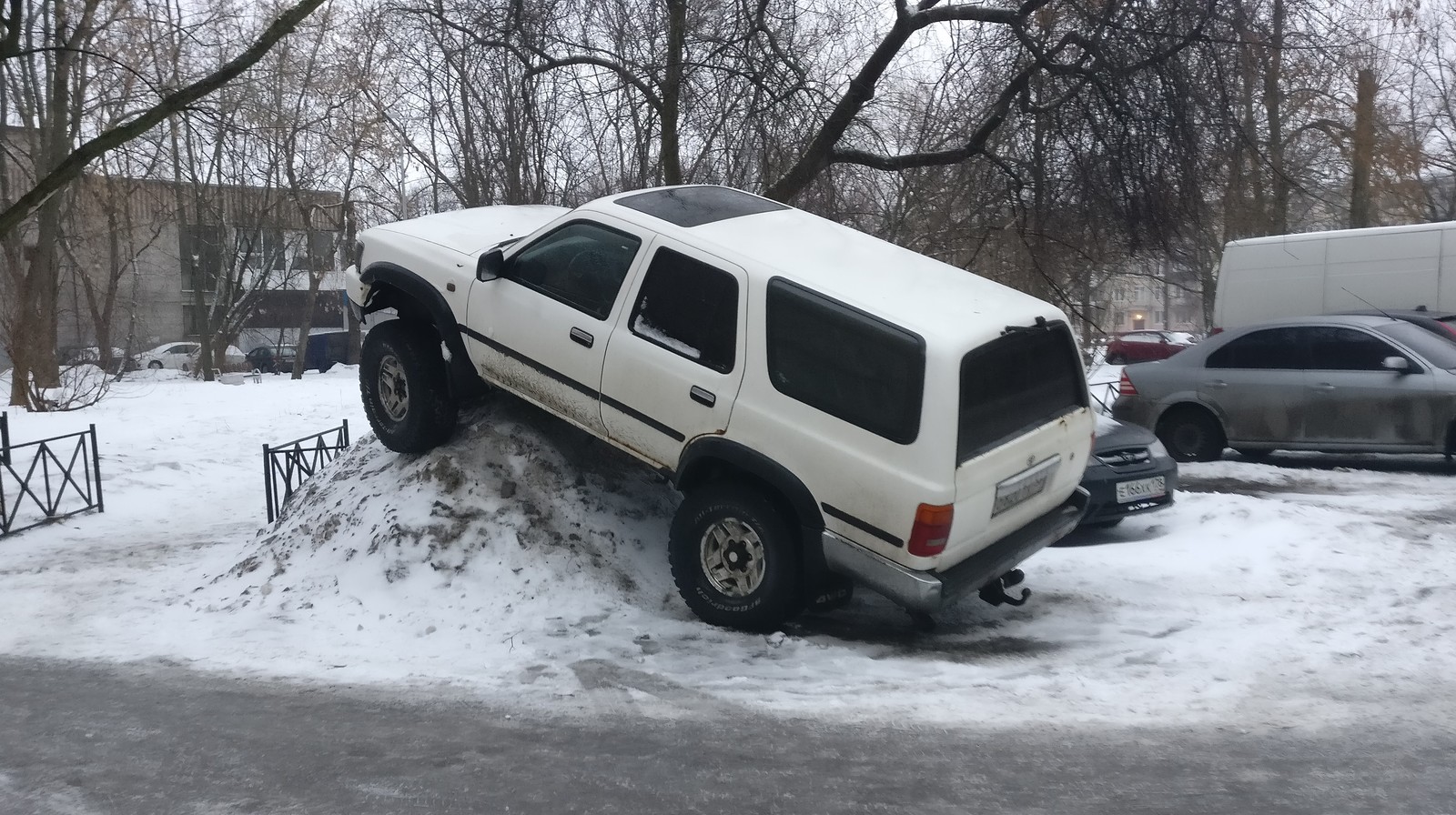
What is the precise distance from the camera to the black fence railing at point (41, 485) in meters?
10.8

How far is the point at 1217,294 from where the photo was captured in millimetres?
15500

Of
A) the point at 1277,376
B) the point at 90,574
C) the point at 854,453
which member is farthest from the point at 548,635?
the point at 1277,376

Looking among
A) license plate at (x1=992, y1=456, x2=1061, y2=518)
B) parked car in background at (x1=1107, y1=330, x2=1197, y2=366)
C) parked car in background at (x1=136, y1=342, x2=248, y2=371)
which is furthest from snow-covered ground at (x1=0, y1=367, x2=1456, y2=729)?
parked car in background at (x1=136, y1=342, x2=248, y2=371)

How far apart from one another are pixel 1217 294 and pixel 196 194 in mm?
27871

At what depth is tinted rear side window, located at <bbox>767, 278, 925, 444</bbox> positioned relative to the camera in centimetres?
512

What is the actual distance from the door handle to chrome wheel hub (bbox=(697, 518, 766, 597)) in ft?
2.04

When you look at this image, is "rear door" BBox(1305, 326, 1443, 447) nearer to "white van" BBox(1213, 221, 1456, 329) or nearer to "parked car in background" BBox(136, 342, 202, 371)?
"white van" BBox(1213, 221, 1456, 329)

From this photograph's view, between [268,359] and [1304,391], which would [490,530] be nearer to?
[1304,391]

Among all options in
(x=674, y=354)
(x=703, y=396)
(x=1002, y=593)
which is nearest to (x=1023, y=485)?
(x=1002, y=593)

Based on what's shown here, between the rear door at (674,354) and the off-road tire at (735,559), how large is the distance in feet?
1.19

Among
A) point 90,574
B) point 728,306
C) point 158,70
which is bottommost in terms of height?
point 90,574

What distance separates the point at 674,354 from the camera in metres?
5.89

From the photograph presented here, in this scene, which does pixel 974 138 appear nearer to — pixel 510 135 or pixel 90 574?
pixel 510 135

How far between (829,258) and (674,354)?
1.01m
